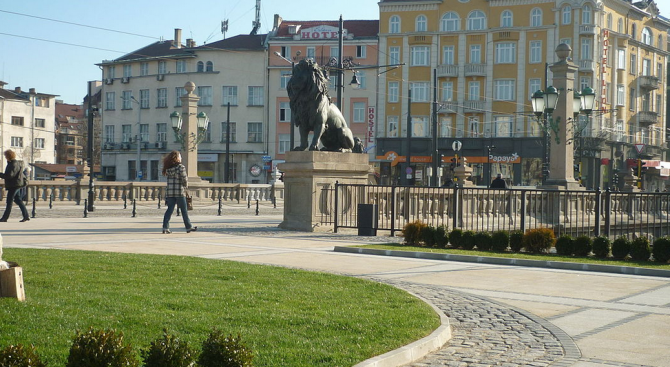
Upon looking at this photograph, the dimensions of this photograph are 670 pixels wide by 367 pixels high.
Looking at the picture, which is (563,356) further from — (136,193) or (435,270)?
(136,193)

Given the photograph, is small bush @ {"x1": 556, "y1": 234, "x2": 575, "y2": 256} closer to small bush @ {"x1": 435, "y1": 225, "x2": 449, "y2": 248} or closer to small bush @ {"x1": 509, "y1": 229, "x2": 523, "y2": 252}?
small bush @ {"x1": 509, "y1": 229, "x2": 523, "y2": 252}

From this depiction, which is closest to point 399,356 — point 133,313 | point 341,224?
point 133,313

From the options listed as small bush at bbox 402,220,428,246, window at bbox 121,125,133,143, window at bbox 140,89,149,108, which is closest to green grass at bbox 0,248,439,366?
small bush at bbox 402,220,428,246

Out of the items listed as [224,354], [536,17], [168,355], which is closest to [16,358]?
[168,355]

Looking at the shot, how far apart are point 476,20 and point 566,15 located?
7.44m

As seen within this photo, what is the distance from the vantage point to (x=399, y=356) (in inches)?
251

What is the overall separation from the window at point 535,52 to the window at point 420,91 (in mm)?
8976

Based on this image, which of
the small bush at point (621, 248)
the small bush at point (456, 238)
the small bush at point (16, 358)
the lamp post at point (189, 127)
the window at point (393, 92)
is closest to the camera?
the small bush at point (16, 358)

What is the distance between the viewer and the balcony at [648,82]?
2933 inches

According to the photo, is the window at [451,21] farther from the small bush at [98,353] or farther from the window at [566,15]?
the small bush at [98,353]

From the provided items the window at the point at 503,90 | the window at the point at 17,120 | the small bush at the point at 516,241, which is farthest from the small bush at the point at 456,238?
the window at the point at 17,120

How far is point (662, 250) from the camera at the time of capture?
1523 cm

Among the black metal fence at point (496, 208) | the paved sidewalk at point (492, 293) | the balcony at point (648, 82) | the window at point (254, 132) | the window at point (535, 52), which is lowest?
the paved sidewalk at point (492, 293)

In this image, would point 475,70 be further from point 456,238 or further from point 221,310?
point 221,310
